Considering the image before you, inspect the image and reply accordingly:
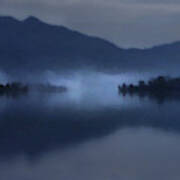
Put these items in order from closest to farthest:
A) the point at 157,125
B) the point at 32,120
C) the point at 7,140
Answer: the point at 7,140
the point at 157,125
the point at 32,120

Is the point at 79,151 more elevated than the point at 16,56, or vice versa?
the point at 16,56

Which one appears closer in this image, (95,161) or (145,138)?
(95,161)

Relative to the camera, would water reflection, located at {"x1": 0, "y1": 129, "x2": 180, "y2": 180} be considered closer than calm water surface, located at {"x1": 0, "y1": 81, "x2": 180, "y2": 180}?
Yes

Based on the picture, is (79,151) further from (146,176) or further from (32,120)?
(32,120)

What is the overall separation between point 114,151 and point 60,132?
5.64m

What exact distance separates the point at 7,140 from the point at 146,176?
24.5ft

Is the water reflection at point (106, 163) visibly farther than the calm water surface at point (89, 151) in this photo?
No

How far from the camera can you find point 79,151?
13414 mm

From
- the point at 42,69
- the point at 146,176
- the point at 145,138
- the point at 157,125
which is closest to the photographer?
the point at 146,176

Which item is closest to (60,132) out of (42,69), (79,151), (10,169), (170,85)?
(79,151)

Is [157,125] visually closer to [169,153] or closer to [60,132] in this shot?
[60,132]

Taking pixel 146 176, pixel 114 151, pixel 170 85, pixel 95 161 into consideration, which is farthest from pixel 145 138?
pixel 170 85

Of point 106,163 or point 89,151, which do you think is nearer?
point 106,163

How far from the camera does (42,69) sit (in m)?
171
